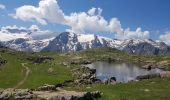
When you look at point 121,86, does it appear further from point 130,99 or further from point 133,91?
point 130,99

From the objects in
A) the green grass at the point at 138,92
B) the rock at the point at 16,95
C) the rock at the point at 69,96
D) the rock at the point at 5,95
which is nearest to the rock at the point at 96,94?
the rock at the point at 69,96

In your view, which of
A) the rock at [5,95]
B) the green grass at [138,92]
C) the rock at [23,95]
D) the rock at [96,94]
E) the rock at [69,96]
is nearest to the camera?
the rock at [69,96]

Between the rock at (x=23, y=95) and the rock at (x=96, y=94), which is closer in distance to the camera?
the rock at (x=23, y=95)

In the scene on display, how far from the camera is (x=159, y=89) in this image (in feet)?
292

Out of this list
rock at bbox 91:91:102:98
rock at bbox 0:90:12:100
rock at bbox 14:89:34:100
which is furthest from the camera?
rock at bbox 91:91:102:98

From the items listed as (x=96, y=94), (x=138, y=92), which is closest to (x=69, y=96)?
(x=96, y=94)

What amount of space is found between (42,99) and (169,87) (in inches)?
1527

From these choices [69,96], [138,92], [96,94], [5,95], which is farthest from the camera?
[138,92]

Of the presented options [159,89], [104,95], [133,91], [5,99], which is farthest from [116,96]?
[5,99]

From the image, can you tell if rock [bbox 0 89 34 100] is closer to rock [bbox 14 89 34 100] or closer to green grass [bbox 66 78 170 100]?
rock [bbox 14 89 34 100]

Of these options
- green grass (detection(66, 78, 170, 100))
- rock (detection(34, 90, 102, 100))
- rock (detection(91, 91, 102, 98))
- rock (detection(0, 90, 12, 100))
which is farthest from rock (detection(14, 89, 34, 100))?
green grass (detection(66, 78, 170, 100))

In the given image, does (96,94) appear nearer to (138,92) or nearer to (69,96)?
(69,96)

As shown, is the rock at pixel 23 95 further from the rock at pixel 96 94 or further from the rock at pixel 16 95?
the rock at pixel 96 94

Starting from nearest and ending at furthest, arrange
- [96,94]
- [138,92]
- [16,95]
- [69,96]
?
1. [69,96]
2. [16,95]
3. [96,94]
4. [138,92]
